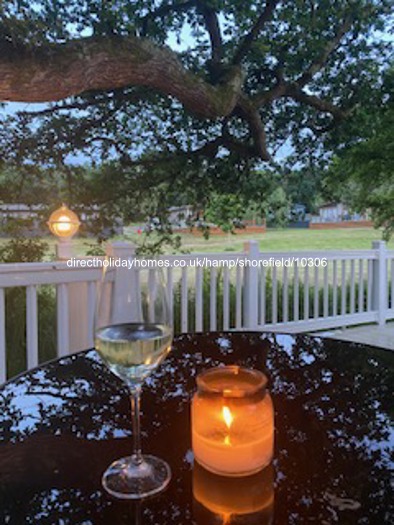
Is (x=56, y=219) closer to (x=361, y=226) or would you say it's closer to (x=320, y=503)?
(x=320, y=503)

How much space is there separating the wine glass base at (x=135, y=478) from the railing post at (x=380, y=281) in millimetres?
4752

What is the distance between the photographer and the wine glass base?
56cm

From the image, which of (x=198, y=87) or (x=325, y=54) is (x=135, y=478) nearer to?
(x=198, y=87)

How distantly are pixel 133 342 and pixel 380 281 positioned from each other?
4813 mm

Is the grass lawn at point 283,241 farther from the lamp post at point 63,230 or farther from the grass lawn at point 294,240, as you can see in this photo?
the lamp post at point 63,230

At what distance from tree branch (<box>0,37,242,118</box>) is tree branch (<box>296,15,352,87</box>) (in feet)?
4.60

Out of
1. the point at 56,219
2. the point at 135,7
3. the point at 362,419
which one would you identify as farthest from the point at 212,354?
the point at 135,7

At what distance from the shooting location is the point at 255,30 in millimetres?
4121

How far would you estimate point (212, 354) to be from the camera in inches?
46.7

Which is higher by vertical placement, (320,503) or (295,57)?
(295,57)

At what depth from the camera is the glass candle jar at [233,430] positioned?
1.86 feet

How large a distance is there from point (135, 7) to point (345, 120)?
9.39ft

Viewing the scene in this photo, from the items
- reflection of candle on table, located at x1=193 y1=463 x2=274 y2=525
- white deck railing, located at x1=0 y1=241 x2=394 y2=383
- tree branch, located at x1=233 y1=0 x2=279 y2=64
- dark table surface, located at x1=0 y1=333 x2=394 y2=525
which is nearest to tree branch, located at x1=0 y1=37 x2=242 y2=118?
tree branch, located at x1=233 y1=0 x2=279 y2=64

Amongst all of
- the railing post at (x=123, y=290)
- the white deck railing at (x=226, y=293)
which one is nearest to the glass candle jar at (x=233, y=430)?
the railing post at (x=123, y=290)
